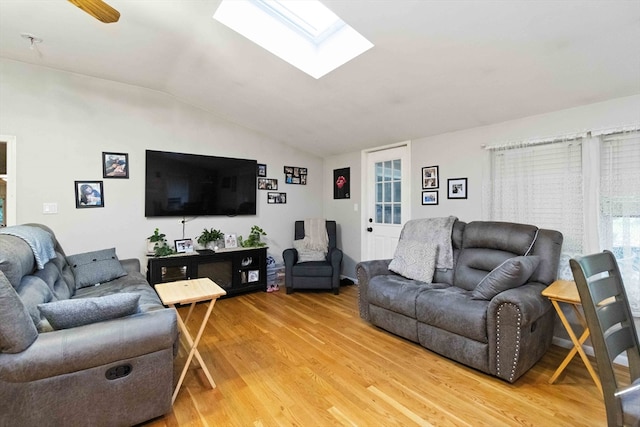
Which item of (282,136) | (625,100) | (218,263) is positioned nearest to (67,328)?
(218,263)

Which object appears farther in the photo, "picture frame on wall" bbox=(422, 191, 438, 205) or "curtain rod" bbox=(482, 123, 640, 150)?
"picture frame on wall" bbox=(422, 191, 438, 205)

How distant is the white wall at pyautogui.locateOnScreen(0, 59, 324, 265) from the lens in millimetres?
3174

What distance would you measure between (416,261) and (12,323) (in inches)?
116

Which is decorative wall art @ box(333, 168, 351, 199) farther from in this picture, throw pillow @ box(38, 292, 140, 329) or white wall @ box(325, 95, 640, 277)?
throw pillow @ box(38, 292, 140, 329)

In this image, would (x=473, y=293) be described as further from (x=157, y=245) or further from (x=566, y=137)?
(x=157, y=245)

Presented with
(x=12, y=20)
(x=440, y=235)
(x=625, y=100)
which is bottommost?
(x=440, y=235)

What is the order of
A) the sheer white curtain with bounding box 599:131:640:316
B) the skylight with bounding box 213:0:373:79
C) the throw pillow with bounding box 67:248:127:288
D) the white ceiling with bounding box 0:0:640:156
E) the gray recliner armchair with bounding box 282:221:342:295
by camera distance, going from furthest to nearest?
the gray recliner armchair with bounding box 282:221:342:295 < the throw pillow with bounding box 67:248:127:288 < the skylight with bounding box 213:0:373:79 < the sheer white curtain with bounding box 599:131:640:316 < the white ceiling with bounding box 0:0:640:156

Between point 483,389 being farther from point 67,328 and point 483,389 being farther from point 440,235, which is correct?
point 67,328

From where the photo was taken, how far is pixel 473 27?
196cm

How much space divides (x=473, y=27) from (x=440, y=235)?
189cm

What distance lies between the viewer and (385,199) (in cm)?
442

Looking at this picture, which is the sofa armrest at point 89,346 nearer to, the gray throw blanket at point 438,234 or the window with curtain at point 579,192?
the gray throw blanket at point 438,234

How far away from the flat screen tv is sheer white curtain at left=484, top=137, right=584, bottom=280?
10.4 feet

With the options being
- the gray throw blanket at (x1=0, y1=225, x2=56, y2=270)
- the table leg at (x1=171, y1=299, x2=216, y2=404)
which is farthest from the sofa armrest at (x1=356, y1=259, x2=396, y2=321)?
the gray throw blanket at (x1=0, y1=225, x2=56, y2=270)
